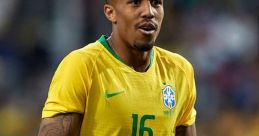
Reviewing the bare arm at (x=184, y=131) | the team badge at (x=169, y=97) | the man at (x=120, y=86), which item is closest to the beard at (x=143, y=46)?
the man at (x=120, y=86)

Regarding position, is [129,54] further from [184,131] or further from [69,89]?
[184,131]

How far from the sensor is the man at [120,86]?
4.73 m

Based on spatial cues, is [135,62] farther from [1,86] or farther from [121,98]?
[1,86]

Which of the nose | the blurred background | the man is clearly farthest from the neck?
the blurred background

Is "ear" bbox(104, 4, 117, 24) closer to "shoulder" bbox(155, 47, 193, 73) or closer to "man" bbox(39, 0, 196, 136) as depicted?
"man" bbox(39, 0, 196, 136)

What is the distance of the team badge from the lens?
16.8 ft

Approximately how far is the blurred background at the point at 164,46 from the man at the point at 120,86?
184 inches

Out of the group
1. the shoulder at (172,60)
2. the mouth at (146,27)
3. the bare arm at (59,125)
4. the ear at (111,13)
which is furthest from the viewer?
the shoulder at (172,60)

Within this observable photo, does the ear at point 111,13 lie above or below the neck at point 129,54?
above

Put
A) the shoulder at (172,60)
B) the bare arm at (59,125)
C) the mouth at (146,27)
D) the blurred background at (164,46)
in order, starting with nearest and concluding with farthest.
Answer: the bare arm at (59,125), the mouth at (146,27), the shoulder at (172,60), the blurred background at (164,46)

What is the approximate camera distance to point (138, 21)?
494 cm

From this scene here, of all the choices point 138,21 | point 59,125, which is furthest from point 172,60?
point 59,125

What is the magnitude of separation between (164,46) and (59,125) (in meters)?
5.86

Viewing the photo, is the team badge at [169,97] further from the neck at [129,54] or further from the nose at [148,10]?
the nose at [148,10]
